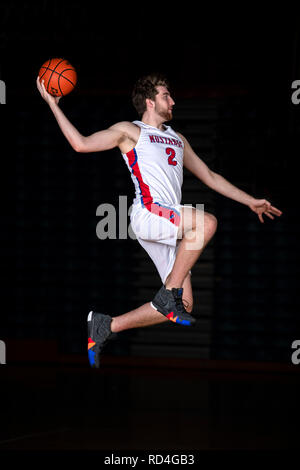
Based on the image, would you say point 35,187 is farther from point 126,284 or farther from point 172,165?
point 172,165

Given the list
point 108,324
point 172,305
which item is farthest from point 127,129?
point 108,324

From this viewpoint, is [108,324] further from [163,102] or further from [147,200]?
[163,102]

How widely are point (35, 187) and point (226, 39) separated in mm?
2915

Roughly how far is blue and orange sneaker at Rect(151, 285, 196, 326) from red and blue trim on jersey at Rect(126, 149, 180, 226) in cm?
42

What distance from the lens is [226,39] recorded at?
8.09m

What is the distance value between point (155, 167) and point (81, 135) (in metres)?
0.55

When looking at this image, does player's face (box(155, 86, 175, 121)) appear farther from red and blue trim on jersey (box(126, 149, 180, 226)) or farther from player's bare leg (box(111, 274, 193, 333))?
player's bare leg (box(111, 274, 193, 333))

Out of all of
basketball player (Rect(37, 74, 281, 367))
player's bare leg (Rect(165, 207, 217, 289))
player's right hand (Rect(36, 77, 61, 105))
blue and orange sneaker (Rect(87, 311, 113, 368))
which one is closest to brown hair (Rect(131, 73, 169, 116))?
basketball player (Rect(37, 74, 281, 367))

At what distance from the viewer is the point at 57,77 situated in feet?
13.7

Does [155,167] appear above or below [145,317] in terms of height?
above

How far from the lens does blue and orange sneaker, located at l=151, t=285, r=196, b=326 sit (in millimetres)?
4191

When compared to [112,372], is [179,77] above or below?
above

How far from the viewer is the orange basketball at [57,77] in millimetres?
4176
